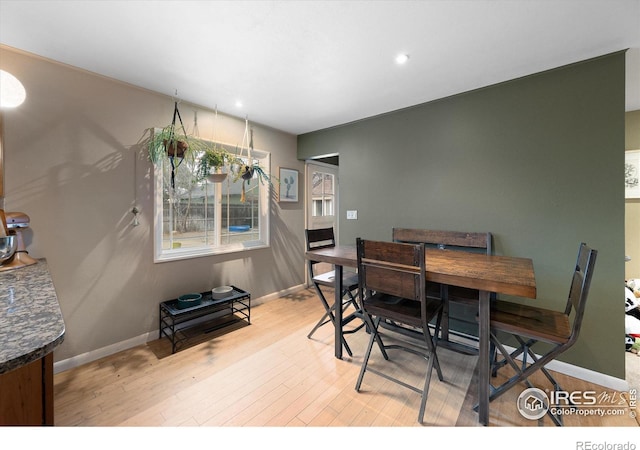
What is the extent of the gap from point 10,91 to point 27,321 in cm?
177

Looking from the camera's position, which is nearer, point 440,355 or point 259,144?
point 440,355

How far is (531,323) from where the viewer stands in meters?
1.52

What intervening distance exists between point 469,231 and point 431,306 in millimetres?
1064

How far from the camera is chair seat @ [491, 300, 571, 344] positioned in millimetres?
1399

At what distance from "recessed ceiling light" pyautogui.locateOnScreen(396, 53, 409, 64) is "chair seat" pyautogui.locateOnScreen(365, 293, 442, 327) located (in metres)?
1.81

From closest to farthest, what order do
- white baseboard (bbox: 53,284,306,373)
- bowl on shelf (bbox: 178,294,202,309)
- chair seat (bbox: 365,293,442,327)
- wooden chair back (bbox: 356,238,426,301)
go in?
wooden chair back (bbox: 356,238,426,301), chair seat (bbox: 365,293,442,327), white baseboard (bbox: 53,284,306,373), bowl on shelf (bbox: 178,294,202,309)

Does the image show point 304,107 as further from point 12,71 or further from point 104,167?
point 12,71

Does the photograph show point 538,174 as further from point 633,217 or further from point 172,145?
point 172,145

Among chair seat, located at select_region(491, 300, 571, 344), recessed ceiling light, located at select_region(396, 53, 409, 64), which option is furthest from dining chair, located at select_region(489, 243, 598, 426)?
recessed ceiling light, located at select_region(396, 53, 409, 64)

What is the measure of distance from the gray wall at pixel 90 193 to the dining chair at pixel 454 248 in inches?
94.5

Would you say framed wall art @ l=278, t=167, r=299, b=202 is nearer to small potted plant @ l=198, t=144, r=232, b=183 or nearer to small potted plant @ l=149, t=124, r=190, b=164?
small potted plant @ l=198, t=144, r=232, b=183

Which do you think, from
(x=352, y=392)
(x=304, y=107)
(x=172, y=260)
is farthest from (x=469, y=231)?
(x=172, y=260)

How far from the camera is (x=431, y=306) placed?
1.77m

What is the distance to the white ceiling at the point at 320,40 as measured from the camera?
144 centimetres
